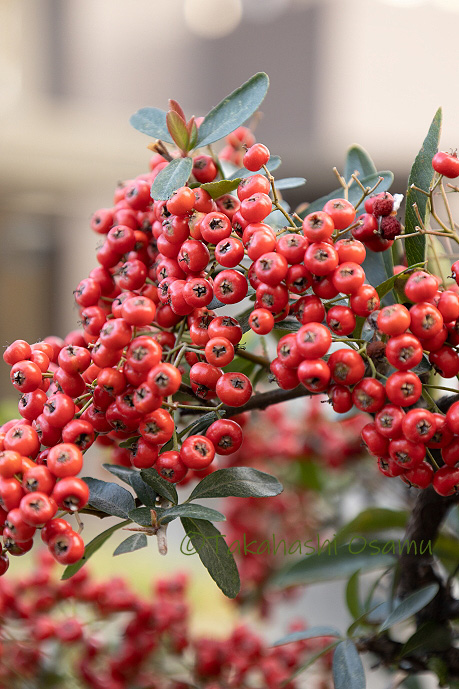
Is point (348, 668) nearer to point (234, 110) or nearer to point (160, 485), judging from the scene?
point (160, 485)

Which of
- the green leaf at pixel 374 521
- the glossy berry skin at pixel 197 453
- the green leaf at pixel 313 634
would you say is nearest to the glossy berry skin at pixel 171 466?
the glossy berry skin at pixel 197 453

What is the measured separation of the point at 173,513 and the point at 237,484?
4 cm

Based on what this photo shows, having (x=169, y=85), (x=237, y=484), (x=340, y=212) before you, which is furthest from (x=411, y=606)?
(x=169, y=85)

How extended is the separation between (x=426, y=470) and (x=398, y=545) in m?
0.26

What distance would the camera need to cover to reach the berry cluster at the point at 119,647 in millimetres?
733

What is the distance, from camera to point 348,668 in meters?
0.48

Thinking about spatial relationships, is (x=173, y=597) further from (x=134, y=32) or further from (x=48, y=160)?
(x=134, y=32)

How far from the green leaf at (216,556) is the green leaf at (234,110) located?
23cm

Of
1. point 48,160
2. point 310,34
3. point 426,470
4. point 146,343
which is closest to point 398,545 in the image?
point 426,470

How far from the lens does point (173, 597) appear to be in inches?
34.6

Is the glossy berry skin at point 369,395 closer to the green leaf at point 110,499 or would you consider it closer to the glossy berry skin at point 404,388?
the glossy berry skin at point 404,388

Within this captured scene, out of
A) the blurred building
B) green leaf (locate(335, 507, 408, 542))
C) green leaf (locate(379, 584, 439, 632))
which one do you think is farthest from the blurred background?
green leaf (locate(379, 584, 439, 632))

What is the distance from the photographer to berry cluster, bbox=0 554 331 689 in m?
0.73

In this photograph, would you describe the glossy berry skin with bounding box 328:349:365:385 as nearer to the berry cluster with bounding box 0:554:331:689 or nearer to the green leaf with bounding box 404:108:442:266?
the green leaf with bounding box 404:108:442:266
